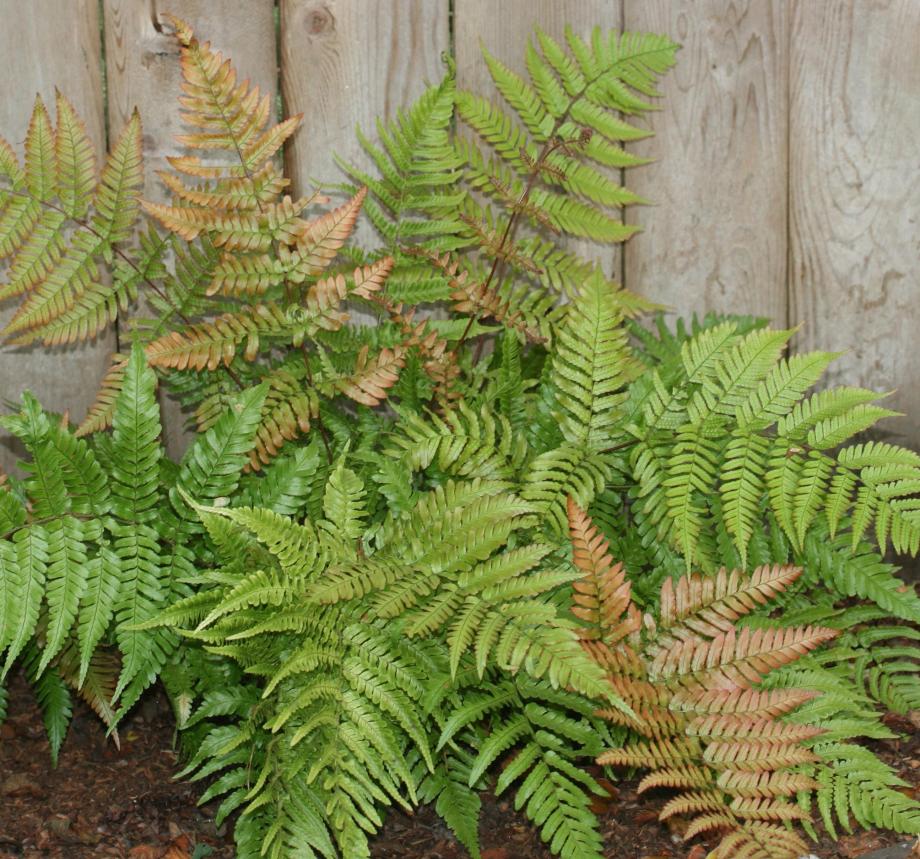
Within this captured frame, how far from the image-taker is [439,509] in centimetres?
248

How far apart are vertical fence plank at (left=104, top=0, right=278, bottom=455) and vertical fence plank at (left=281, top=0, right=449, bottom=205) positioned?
0.07 meters

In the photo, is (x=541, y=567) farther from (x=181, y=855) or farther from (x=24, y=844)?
(x=24, y=844)

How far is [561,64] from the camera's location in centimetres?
303

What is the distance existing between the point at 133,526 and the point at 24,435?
0.32 m

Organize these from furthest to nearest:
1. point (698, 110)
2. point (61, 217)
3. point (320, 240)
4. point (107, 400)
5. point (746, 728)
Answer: point (698, 110) < point (107, 400) < point (61, 217) < point (320, 240) < point (746, 728)

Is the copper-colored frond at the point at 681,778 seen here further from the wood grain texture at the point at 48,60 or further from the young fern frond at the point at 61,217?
the wood grain texture at the point at 48,60

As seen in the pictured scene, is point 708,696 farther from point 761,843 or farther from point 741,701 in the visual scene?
point 761,843

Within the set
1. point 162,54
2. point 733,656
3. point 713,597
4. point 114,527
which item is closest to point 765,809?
point 733,656

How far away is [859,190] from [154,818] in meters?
2.64

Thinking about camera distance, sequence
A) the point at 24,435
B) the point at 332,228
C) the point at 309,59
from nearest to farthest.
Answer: the point at 24,435
the point at 332,228
the point at 309,59

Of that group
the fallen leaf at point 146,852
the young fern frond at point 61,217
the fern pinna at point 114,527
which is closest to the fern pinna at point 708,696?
the fern pinna at point 114,527

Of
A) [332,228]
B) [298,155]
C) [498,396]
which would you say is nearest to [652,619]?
[498,396]

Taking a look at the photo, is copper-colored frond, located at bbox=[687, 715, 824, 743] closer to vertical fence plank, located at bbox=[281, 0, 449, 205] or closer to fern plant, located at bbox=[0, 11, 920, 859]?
fern plant, located at bbox=[0, 11, 920, 859]

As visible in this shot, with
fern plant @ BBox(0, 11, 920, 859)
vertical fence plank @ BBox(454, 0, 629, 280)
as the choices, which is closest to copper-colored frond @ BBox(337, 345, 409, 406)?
fern plant @ BBox(0, 11, 920, 859)
